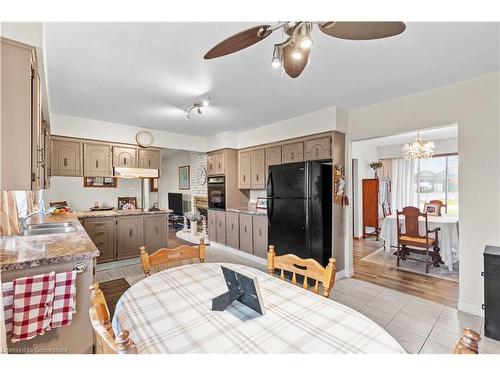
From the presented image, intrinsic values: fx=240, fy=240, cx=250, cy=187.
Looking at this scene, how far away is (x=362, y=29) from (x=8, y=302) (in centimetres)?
223

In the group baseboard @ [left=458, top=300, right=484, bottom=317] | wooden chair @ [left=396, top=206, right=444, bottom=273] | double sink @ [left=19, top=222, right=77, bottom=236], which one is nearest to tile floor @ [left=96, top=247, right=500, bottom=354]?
baseboard @ [left=458, top=300, right=484, bottom=317]

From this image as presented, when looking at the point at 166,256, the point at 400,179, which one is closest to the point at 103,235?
the point at 166,256

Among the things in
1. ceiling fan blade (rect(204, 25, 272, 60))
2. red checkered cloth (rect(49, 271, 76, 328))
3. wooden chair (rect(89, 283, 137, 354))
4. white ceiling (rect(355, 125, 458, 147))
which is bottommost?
red checkered cloth (rect(49, 271, 76, 328))

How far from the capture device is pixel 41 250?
1.57 meters

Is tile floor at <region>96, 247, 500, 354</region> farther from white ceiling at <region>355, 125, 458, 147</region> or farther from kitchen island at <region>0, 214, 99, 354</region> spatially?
white ceiling at <region>355, 125, 458, 147</region>

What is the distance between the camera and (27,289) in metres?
1.28

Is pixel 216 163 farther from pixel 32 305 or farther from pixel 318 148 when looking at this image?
pixel 32 305

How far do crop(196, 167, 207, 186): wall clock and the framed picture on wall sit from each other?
706mm

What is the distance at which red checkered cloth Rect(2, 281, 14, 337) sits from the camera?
1236 mm

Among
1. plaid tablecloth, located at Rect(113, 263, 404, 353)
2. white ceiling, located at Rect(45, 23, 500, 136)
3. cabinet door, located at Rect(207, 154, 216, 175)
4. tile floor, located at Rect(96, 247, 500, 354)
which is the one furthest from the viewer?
cabinet door, located at Rect(207, 154, 216, 175)

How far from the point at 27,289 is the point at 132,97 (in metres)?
2.34

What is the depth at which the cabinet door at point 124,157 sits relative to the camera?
4.15 m

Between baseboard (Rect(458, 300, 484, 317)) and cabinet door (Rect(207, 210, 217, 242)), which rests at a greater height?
cabinet door (Rect(207, 210, 217, 242))

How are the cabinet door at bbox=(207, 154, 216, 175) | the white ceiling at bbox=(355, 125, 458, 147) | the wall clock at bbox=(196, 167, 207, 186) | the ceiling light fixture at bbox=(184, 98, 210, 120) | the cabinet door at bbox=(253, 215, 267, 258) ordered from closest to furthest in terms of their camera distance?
the ceiling light fixture at bbox=(184, 98, 210, 120) < the cabinet door at bbox=(253, 215, 267, 258) < the white ceiling at bbox=(355, 125, 458, 147) < the cabinet door at bbox=(207, 154, 216, 175) < the wall clock at bbox=(196, 167, 207, 186)
